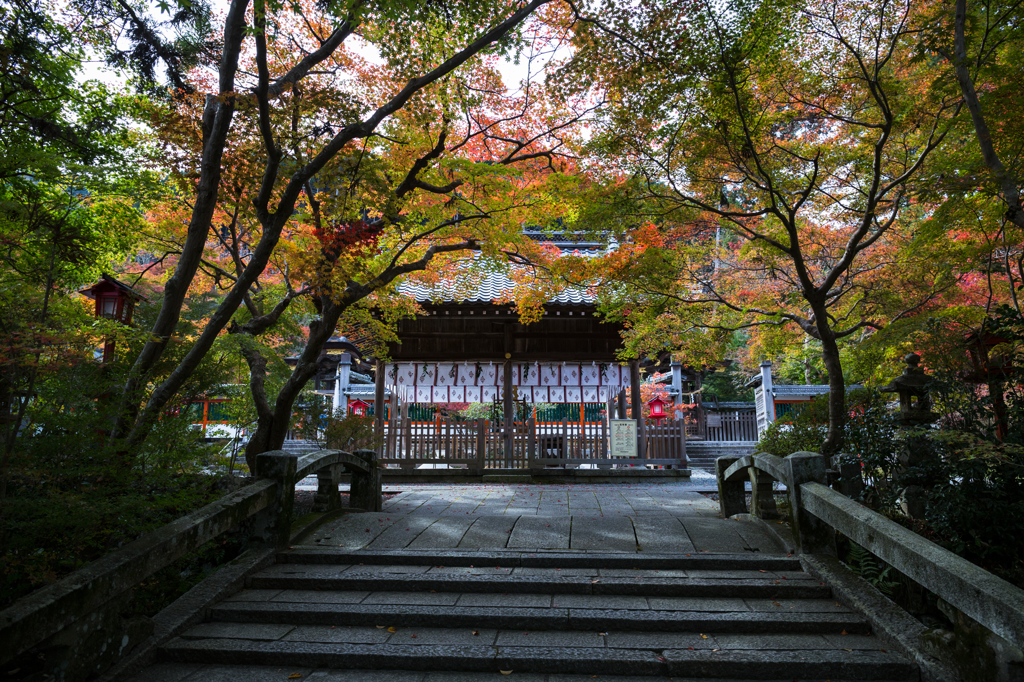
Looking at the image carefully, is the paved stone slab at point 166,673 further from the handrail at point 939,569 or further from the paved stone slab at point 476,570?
the handrail at point 939,569

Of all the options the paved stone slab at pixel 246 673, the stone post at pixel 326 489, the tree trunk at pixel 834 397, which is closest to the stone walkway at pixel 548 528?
the stone post at pixel 326 489

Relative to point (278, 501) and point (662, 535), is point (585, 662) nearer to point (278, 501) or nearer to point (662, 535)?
point (662, 535)

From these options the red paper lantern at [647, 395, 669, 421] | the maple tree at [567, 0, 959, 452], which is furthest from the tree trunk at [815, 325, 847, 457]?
the red paper lantern at [647, 395, 669, 421]

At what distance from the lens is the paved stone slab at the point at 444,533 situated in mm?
5946

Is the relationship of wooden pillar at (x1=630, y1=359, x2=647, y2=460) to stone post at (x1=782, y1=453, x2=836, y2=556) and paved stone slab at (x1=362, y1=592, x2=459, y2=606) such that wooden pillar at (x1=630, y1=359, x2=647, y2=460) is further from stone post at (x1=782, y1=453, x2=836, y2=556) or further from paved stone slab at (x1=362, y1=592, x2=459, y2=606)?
paved stone slab at (x1=362, y1=592, x2=459, y2=606)

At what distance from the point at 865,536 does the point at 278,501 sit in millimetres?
5236

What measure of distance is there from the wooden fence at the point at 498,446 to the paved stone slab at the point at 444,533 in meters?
7.02

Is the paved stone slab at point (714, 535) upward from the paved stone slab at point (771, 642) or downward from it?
upward

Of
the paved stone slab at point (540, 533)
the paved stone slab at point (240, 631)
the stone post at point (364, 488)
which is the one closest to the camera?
the paved stone slab at point (240, 631)

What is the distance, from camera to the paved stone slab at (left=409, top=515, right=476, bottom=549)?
5.95m

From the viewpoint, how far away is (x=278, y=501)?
18.7 feet

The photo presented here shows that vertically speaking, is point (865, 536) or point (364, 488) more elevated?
point (865, 536)

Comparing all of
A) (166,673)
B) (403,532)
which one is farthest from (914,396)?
(166,673)

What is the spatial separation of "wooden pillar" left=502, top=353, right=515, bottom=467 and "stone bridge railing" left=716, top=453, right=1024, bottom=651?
762 centimetres
